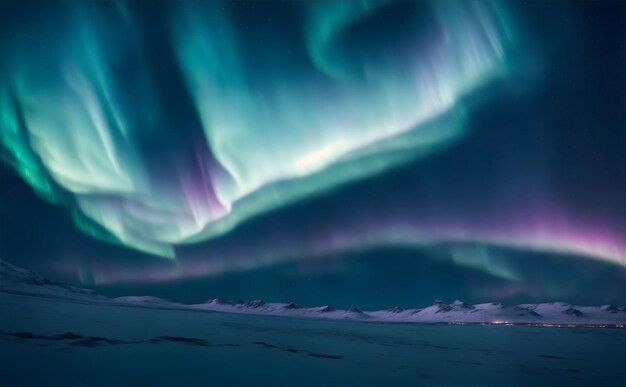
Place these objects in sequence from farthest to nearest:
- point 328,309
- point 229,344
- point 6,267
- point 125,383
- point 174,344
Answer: point 328,309
point 6,267
point 229,344
point 174,344
point 125,383

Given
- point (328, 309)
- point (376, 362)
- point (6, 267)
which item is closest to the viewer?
point (376, 362)

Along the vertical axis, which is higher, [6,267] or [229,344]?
[6,267]

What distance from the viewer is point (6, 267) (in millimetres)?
93938

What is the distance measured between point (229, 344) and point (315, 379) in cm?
752

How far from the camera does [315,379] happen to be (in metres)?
10.1

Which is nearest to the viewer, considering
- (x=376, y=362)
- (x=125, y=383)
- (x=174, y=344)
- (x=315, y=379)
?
(x=125, y=383)

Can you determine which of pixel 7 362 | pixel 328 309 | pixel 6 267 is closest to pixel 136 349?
pixel 7 362

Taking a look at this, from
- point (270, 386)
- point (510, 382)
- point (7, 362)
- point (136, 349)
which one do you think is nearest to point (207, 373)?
point (270, 386)

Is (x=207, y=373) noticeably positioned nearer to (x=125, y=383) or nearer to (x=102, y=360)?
(x=125, y=383)

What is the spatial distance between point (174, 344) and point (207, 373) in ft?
18.9

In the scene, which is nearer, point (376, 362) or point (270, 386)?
point (270, 386)

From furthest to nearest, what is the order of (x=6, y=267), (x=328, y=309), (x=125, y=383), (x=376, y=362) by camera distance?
(x=328, y=309), (x=6, y=267), (x=376, y=362), (x=125, y=383)

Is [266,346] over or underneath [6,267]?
underneath

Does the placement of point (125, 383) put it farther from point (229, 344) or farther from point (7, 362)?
point (229, 344)
